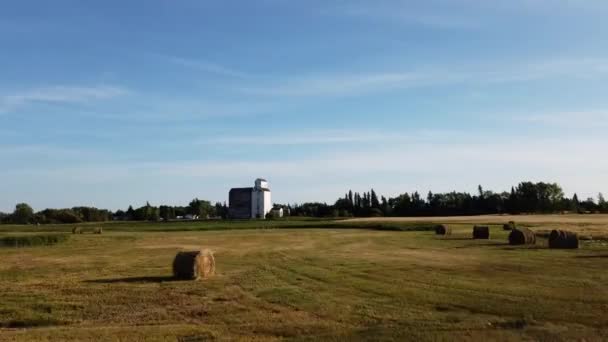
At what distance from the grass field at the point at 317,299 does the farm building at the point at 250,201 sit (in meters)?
136

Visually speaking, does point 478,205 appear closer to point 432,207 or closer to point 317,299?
point 432,207

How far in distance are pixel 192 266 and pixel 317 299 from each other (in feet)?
24.4

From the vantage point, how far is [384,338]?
41.0ft

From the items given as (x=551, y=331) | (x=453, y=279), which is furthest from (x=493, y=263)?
(x=551, y=331)

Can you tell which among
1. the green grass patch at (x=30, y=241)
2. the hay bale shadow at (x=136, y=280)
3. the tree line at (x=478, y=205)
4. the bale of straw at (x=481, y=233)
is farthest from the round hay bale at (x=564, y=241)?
the tree line at (x=478, y=205)

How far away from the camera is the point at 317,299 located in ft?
59.5

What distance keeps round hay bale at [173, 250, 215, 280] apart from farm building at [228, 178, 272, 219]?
139648mm

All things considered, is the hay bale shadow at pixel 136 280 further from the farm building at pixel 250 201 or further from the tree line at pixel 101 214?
the farm building at pixel 250 201

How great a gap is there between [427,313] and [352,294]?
3.91 metres

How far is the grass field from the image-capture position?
13.6 meters

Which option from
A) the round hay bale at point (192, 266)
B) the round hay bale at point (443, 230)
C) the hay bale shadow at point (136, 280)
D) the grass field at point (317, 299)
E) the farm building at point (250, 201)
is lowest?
the grass field at point (317, 299)

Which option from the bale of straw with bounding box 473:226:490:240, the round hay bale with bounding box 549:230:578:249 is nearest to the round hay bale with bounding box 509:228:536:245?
the round hay bale with bounding box 549:230:578:249

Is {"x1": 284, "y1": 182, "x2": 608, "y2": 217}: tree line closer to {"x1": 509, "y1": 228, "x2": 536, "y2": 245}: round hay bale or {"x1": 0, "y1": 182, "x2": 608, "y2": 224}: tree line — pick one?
{"x1": 0, "y1": 182, "x2": 608, "y2": 224}: tree line

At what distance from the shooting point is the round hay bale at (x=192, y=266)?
78.8 ft
